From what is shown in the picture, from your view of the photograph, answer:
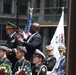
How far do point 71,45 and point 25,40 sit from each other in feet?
7.12

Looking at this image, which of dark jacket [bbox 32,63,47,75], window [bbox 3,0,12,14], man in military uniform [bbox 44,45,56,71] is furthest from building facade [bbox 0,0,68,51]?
dark jacket [bbox 32,63,47,75]

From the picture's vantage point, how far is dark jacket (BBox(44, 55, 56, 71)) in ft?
Result: 8.04

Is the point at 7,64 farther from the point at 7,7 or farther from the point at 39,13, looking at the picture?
the point at 7,7

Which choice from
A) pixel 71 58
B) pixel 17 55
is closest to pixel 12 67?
pixel 17 55

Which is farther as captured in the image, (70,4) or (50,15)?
(50,15)

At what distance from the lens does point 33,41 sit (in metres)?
2.43

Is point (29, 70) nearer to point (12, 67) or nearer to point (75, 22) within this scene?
point (12, 67)

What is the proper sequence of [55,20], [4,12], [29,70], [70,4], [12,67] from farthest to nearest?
1. [4,12]
2. [55,20]
3. [12,67]
4. [29,70]
5. [70,4]

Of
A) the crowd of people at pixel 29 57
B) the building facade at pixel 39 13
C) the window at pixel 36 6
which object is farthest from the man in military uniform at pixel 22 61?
the window at pixel 36 6

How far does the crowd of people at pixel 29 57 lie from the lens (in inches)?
91.4

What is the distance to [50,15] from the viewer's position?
486cm

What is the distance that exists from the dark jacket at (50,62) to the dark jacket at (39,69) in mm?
94

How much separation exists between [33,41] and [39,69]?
271 millimetres

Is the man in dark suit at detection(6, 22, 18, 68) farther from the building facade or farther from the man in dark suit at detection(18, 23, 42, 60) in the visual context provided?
the building facade
